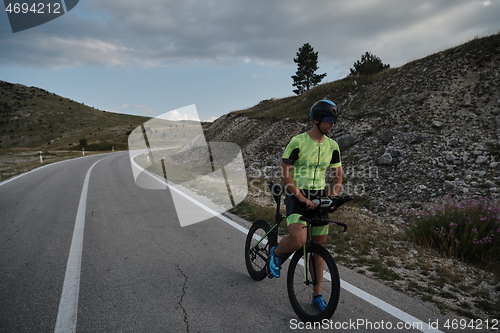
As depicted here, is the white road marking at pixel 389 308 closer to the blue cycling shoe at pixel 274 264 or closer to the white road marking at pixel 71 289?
the blue cycling shoe at pixel 274 264

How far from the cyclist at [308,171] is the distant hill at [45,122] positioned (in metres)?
82.3

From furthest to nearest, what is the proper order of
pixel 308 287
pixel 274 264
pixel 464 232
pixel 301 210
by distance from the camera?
pixel 464 232 < pixel 274 264 < pixel 308 287 < pixel 301 210

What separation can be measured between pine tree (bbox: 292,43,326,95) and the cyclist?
42676 millimetres

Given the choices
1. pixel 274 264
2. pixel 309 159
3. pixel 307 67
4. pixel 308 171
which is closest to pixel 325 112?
pixel 309 159

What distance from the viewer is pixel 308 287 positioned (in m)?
3.07

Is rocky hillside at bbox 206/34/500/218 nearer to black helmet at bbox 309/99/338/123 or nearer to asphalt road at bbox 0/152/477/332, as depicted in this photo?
asphalt road at bbox 0/152/477/332

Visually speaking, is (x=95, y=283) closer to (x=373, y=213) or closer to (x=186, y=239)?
(x=186, y=239)

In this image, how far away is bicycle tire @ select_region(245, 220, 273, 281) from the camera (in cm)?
362

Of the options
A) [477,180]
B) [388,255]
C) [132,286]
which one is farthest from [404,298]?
[477,180]

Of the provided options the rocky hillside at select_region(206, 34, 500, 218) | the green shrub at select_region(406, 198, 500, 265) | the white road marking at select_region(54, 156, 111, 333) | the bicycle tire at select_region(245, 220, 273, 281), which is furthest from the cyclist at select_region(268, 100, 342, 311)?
the rocky hillside at select_region(206, 34, 500, 218)

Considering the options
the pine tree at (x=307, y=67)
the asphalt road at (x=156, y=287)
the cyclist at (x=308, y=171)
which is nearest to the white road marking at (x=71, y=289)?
the asphalt road at (x=156, y=287)

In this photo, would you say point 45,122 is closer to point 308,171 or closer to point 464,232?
point 308,171

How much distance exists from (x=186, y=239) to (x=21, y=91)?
512ft

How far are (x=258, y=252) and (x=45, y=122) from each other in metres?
125
